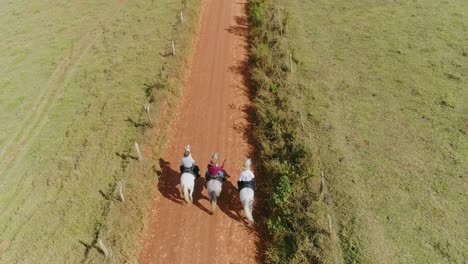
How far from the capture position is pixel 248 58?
23.5 meters

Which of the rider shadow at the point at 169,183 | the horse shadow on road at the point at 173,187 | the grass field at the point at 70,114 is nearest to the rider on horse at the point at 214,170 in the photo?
the horse shadow on road at the point at 173,187

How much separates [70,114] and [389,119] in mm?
17190

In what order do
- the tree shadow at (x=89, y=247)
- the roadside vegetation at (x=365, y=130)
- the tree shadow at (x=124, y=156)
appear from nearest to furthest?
the roadside vegetation at (x=365, y=130), the tree shadow at (x=89, y=247), the tree shadow at (x=124, y=156)

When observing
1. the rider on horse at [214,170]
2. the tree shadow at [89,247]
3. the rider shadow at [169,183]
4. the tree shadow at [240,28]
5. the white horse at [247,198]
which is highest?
the tree shadow at [240,28]

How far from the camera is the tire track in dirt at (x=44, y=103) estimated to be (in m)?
19.1

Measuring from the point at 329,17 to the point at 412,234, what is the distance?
19134mm

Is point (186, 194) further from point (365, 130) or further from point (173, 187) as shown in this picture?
point (365, 130)

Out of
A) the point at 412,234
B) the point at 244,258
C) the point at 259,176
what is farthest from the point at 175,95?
the point at 412,234

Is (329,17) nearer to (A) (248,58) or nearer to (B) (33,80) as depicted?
(A) (248,58)

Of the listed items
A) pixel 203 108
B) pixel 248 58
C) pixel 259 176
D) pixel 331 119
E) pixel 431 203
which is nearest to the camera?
pixel 431 203

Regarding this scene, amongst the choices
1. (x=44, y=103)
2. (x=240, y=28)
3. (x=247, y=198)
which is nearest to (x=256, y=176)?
(x=247, y=198)

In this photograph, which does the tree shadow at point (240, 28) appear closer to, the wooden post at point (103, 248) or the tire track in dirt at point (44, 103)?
the tire track in dirt at point (44, 103)

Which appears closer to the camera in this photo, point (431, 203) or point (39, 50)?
point (431, 203)

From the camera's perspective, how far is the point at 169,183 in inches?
615
